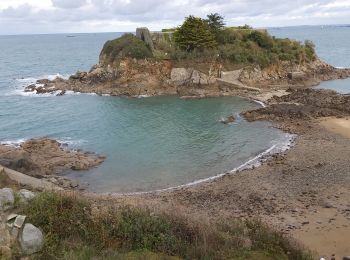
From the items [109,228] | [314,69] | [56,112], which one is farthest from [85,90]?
[109,228]

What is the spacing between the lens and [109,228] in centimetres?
1063

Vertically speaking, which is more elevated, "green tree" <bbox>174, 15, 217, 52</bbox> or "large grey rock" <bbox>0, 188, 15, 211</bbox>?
"green tree" <bbox>174, 15, 217, 52</bbox>

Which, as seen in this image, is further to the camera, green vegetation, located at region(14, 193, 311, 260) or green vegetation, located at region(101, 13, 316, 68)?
green vegetation, located at region(101, 13, 316, 68)

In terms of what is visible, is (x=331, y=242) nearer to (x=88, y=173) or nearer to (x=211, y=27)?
(x=88, y=173)

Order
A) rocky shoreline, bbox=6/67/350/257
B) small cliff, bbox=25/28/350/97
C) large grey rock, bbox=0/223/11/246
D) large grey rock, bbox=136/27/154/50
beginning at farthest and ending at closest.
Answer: large grey rock, bbox=136/27/154/50, small cliff, bbox=25/28/350/97, rocky shoreline, bbox=6/67/350/257, large grey rock, bbox=0/223/11/246

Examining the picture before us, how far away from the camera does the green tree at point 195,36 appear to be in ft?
187

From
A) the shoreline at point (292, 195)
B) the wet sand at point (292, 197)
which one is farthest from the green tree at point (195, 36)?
the wet sand at point (292, 197)

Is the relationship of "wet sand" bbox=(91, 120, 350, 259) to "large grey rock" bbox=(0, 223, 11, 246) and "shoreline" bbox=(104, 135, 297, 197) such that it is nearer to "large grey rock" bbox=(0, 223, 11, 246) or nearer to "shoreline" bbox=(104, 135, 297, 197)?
"shoreline" bbox=(104, 135, 297, 197)

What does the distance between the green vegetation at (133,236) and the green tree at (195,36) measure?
1892 inches

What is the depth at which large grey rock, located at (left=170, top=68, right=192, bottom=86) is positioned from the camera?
5419 cm

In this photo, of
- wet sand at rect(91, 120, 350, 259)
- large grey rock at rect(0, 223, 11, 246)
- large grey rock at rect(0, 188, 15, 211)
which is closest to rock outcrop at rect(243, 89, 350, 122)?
wet sand at rect(91, 120, 350, 259)

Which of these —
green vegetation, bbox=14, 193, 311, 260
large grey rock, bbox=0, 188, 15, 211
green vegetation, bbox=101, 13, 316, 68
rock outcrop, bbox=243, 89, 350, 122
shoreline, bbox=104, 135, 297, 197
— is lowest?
shoreline, bbox=104, 135, 297, 197

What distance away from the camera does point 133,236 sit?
10.5 metres

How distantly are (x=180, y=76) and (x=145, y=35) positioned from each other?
33.1ft
